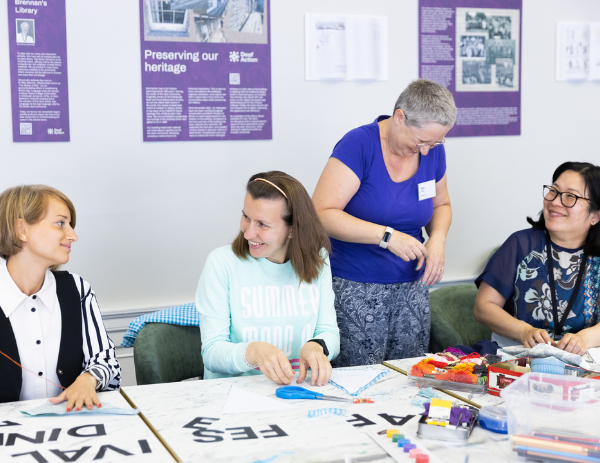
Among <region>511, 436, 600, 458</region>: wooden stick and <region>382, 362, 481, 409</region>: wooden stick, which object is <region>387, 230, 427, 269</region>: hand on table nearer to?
<region>382, 362, 481, 409</region>: wooden stick

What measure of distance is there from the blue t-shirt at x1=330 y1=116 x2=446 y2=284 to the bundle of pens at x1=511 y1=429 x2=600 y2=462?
1.14 m

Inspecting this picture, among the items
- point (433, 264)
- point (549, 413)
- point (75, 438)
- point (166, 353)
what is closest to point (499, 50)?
point (433, 264)

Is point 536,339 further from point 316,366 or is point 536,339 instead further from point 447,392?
point 316,366

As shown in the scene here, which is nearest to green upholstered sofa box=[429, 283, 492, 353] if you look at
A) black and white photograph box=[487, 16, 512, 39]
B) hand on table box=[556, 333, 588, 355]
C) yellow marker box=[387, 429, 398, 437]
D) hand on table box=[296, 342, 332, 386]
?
hand on table box=[556, 333, 588, 355]

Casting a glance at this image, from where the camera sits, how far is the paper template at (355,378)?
1.71m

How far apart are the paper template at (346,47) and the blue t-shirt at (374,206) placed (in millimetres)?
979

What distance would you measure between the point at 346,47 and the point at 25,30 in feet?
4.91

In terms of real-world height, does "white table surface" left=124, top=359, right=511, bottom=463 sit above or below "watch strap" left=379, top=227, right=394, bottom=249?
below

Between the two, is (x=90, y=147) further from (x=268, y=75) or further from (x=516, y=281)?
(x=516, y=281)

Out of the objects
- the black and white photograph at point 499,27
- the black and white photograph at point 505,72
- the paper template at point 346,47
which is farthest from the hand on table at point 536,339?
the black and white photograph at point 499,27

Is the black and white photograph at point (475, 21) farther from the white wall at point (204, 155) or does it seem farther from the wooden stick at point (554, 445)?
the wooden stick at point (554, 445)

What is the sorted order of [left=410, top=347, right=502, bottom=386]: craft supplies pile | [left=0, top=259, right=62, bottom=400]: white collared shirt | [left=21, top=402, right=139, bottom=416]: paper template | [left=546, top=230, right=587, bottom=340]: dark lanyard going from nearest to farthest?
[left=21, top=402, right=139, bottom=416]: paper template
[left=410, top=347, right=502, bottom=386]: craft supplies pile
[left=0, top=259, right=62, bottom=400]: white collared shirt
[left=546, top=230, right=587, bottom=340]: dark lanyard

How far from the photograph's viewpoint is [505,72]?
3705 mm

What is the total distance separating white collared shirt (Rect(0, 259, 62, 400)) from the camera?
5.94ft
